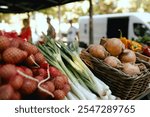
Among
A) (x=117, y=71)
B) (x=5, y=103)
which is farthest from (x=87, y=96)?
(x=5, y=103)

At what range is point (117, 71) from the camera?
3014 mm

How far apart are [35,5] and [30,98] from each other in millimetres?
8778

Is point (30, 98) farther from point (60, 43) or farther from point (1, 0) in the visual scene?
point (1, 0)

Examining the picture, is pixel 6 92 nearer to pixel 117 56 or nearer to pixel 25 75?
pixel 25 75

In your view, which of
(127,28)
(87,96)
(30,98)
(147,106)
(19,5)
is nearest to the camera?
(30,98)

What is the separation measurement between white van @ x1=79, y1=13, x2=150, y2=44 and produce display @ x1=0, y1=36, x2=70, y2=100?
12.8 m

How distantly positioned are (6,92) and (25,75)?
0.17 meters

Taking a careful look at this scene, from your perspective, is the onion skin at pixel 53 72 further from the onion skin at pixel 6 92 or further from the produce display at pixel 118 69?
the produce display at pixel 118 69

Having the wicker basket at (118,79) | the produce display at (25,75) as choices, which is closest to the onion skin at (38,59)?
the produce display at (25,75)

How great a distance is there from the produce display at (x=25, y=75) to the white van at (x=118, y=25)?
1276 centimetres

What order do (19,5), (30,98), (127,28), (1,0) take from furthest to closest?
(127,28) → (19,5) → (1,0) → (30,98)

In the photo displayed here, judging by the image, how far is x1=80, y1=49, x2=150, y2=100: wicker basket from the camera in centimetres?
300

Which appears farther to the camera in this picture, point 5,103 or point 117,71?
point 117,71

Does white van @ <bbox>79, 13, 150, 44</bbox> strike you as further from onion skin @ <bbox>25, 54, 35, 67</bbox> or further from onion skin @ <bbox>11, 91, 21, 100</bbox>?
onion skin @ <bbox>11, 91, 21, 100</bbox>
